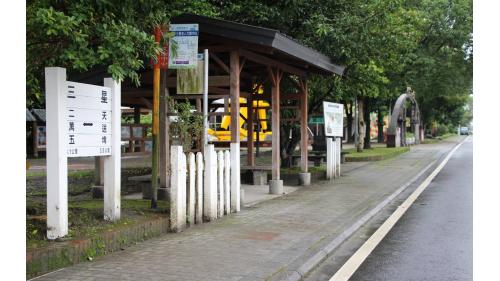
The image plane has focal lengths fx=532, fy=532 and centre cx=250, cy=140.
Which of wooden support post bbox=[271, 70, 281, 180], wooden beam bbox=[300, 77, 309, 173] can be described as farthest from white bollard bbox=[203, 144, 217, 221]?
wooden beam bbox=[300, 77, 309, 173]

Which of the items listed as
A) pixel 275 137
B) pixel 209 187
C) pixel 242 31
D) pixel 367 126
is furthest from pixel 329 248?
pixel 367 126

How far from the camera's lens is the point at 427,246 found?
755cm

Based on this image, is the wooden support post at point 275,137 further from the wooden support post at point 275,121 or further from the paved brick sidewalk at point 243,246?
the paved brick sidewalk at point 243,246

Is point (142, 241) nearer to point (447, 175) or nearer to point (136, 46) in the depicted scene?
point (136, 46)

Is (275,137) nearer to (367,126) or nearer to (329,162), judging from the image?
(329,162)

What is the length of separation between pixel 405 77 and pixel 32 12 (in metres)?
28.3

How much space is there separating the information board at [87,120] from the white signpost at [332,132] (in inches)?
393

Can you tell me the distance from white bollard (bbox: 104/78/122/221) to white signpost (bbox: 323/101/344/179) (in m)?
9.79

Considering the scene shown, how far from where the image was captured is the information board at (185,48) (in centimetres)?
893

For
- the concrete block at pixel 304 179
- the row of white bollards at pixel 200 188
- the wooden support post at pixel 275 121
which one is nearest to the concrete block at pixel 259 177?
the concrete block at pixel 304 179

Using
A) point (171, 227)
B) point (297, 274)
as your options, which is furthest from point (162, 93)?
point (297, 274)

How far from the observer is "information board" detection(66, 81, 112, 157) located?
6.60 m

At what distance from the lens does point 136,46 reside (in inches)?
244

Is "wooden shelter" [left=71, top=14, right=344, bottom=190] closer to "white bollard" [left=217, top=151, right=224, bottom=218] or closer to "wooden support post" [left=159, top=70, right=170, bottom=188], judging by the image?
"wooden support post" [left=159, top=70, right=170, bottom=188]
